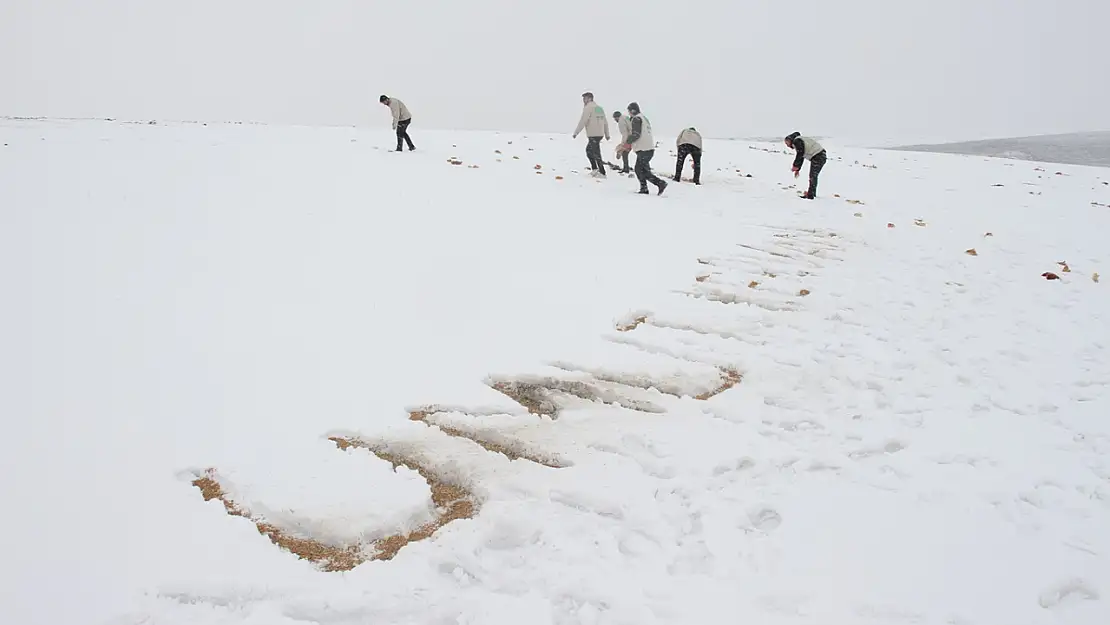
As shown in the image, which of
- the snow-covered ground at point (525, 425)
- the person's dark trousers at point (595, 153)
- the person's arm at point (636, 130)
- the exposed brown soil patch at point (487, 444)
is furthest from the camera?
the person's dark trousers at point (595, 153)

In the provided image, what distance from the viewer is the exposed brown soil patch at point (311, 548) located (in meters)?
2.70

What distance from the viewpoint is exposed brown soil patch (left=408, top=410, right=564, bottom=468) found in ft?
11.7

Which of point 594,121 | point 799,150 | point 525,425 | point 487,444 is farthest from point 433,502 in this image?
point 799,150

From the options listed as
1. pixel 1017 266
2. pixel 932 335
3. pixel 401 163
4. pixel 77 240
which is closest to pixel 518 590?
pixel 932 335

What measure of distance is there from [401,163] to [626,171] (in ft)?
16.6

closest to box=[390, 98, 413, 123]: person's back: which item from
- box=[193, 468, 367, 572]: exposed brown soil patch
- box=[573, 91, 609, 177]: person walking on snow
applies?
box=[573, 91, 609, 177]: person walking on snow

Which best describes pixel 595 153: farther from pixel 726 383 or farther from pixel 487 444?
pixel 487 444

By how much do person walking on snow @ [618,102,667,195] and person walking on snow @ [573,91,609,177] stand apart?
92cm

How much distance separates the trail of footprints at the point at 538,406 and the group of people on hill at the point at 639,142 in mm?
4929

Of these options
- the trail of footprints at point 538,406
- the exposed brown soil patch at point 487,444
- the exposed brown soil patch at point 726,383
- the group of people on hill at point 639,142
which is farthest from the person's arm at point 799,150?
the exposed brown soil patch at point 487,444

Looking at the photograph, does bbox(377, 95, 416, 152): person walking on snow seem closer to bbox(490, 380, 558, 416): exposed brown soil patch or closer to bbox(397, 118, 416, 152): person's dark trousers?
bbox(397, 118, 416, 152): person's dark trousers

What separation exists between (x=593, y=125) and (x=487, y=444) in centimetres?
1043

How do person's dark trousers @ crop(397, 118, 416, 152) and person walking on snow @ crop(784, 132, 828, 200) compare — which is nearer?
person walking on snow @ crop(784, 132, 828, 200)

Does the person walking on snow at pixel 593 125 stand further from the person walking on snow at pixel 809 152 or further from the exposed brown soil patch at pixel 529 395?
the exposed brown soil patch at pixel 529 395
